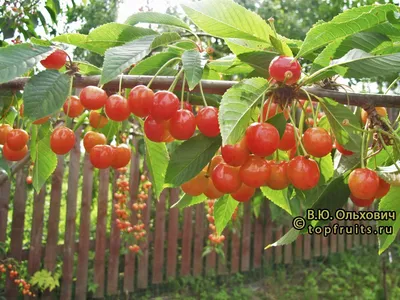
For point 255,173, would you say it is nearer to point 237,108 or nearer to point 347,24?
point 237,108

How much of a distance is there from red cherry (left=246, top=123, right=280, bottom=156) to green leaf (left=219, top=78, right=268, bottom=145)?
2 cm

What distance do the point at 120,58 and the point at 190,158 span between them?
26 centimetres

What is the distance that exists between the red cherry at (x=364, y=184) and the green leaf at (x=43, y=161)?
2.62 feet

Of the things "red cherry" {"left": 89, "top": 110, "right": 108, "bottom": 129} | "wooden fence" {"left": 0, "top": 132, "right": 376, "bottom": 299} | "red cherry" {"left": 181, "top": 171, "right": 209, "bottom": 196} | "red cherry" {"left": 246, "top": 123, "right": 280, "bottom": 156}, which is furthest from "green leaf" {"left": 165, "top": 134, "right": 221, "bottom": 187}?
"wooden fence" {"left": 0, "top": 132, "right": 376, "bottom": 299}

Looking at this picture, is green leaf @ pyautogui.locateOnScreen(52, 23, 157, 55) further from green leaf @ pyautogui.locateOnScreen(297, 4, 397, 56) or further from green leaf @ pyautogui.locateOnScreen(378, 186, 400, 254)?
green leaf @ pyautogui.locateOnScreen(378, 186, 400, 254)

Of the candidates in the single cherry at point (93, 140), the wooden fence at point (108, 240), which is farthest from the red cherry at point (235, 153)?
the wooden fence at point (108, 240)

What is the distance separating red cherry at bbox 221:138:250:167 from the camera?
2.76ft

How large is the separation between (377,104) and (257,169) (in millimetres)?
299

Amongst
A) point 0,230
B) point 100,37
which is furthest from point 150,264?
point 100,37

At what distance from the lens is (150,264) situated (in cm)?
511

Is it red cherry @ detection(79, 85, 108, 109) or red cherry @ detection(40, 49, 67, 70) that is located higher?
red cherry @ detection(40, 49, 67, 70)

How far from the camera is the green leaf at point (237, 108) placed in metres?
0.77

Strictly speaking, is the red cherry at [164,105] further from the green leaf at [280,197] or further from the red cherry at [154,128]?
the green leaf at [280,197]

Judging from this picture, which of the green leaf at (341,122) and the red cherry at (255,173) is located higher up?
the green leaf at (341,122)
